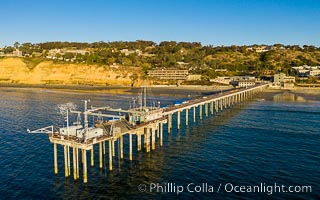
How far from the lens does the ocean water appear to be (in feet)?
101

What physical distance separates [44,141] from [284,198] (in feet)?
122

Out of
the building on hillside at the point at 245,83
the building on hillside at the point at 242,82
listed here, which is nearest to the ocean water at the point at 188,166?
the building on hillside at the point at 245,83

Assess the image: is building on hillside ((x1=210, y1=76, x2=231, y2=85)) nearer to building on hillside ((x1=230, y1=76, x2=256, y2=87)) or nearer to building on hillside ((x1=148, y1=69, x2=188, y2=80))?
building on hillside ((x1=230, y1=76, x2=256, y2=87))

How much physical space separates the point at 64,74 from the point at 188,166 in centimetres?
14951

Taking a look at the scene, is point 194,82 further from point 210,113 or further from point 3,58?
point 3,58

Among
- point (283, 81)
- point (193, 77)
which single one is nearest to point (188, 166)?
point (283, 81)

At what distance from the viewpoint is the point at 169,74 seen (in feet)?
554

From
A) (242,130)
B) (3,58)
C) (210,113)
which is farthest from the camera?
(3,58)

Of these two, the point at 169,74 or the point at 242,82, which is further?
the point at 169,74

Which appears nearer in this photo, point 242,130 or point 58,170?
point 58,170

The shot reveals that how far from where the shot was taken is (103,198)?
2917cm

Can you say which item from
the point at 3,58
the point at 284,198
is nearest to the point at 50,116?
the point at 284,198

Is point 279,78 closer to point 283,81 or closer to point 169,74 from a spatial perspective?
point 283,81

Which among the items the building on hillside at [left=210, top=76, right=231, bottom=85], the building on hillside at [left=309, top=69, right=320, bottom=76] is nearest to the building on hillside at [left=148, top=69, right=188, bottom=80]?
the building on hillside at [left=210, top=76, right=231, bottom=85]
